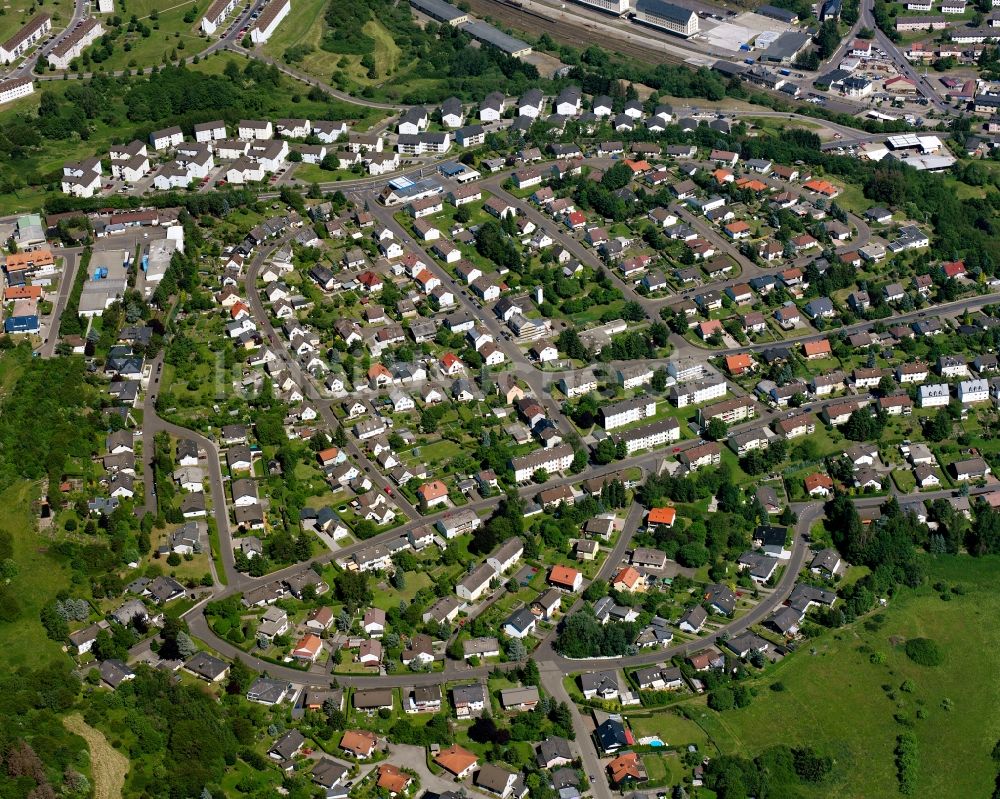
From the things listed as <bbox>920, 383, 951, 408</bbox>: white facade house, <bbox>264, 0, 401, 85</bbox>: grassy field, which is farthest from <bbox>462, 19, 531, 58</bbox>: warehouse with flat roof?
<bbox>920, 383, 951, 408</bbox>: white facade house

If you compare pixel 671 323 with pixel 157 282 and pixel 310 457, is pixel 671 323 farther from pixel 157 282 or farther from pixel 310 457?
pixel 157 282

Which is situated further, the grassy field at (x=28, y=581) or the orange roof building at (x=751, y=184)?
the orange roof building at (x=751, y=184)

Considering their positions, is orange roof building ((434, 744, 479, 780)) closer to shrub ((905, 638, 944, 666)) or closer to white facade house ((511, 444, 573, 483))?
white facade house ((511, 444, 573, 483))

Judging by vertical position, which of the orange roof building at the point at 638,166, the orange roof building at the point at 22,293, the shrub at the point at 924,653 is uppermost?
the orange roof building at the point at 638,166

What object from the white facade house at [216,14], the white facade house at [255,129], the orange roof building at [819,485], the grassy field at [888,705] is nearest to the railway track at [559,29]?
the white facade house at [216,14]

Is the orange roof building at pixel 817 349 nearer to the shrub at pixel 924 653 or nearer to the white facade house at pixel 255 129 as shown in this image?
the shrub at pixel 924 653

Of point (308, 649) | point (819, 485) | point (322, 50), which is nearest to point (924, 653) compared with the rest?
point (819, 485)

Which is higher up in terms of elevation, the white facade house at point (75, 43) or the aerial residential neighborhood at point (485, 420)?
the white facade house at point (75, 43)

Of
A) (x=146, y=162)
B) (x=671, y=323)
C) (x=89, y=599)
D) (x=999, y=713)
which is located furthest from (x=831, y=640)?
(x=146, y=162)

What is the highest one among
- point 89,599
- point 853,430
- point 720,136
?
point 720,136
